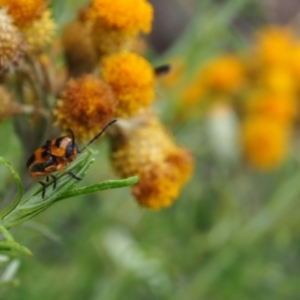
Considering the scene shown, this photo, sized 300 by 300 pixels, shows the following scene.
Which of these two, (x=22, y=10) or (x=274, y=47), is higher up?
(x=22, y=10)

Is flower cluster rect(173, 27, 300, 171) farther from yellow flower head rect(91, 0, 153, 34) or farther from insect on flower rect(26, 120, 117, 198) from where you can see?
insect on flower rect(26, 120, 117, 198)

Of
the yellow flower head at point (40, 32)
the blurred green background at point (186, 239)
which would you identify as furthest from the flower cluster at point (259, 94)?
the yellow flower head at point (40, 32)

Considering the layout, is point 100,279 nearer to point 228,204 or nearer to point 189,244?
point 189,244

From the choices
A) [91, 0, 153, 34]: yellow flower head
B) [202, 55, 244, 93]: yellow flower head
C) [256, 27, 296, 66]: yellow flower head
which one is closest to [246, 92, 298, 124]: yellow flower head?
[202, 55, 244, 93]: yellow flower head

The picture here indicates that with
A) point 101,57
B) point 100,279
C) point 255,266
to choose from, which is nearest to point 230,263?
point 255,266

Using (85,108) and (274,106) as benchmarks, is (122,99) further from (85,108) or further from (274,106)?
(274,106)

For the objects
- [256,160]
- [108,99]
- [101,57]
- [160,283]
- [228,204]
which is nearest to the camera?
[108,99]

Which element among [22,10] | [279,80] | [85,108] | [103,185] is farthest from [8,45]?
[279,80]
